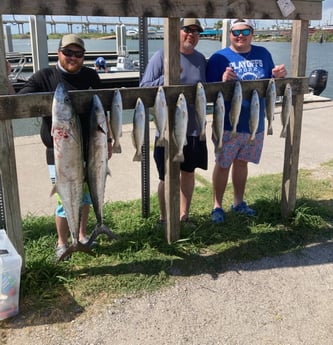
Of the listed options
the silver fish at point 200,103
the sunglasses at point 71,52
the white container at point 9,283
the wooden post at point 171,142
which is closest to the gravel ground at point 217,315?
the white container at point 9,283

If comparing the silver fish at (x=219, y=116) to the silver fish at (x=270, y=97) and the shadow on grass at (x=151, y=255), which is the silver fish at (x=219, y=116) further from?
the shadow on grass at (x=151, y=255)

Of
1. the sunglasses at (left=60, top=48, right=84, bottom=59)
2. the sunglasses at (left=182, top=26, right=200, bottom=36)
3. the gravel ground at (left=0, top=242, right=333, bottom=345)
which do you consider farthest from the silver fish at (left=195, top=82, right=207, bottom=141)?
the gravel ground at (left=0, top=242, right=333, bottom=345)

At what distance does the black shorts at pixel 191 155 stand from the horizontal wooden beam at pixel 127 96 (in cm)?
46

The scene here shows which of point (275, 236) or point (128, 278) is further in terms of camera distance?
point (275, 236)

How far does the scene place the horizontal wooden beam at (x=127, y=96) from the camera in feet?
8.81

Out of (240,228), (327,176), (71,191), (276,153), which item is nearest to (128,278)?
(71,191)

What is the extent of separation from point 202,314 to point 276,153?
4371mm

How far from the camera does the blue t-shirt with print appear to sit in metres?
3.68

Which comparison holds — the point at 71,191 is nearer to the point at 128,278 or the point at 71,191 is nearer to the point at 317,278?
the point at 128,278

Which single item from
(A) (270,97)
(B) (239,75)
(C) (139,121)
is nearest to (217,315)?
(C) (139,121)

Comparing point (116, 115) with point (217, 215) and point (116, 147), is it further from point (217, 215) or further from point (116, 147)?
point (217, 215)

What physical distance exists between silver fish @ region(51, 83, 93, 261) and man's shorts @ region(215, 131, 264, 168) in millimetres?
1535

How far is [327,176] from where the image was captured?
5551 millimetres

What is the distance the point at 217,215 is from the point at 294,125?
3.81ft
